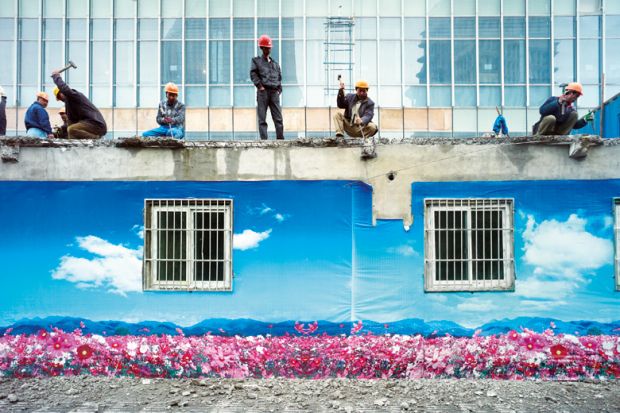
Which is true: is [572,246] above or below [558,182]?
below

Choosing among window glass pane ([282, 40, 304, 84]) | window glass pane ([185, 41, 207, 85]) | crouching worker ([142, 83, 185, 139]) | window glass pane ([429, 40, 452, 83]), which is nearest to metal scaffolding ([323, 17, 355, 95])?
window glass pane ([282, 40, 304, 84])

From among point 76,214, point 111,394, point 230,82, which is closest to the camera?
point 111,394

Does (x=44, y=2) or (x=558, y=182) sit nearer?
(x=558, y=182)

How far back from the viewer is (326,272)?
6.12 meters

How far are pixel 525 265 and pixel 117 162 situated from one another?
5.03 m

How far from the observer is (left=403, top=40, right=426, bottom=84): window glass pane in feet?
49.8

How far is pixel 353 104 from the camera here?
7027 millimetres

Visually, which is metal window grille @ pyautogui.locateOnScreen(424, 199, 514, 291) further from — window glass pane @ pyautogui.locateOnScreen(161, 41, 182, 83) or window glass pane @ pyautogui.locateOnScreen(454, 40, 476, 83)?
window glass pane @ pyautogui.locateOnScreen(161, 41, 182, 83)

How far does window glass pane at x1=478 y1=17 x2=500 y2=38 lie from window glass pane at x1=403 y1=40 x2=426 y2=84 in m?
1.75

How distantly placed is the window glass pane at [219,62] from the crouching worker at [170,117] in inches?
329

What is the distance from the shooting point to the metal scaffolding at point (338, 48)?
15.3m

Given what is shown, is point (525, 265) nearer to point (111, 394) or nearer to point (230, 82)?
point (111, 394)

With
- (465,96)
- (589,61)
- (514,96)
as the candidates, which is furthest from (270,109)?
(589,61)

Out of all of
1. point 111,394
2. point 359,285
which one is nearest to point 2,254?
point 111,394
